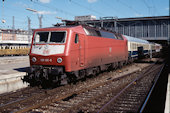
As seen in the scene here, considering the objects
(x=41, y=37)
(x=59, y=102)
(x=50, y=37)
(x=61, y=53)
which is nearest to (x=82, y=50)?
(x=61, y=53)

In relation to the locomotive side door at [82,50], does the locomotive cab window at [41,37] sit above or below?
above

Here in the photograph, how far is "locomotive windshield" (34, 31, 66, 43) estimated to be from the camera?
9.69 m

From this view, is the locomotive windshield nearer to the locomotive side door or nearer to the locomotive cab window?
the locomotive cab window

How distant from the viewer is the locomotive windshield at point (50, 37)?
969 centimetres

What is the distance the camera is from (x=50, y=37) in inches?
391

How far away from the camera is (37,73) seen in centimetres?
946

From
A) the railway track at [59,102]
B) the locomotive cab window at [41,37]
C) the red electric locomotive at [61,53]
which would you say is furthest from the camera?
the locomotive cab window at [41,37]

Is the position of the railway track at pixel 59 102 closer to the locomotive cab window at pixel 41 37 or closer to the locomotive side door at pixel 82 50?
the locomotive side door at pixel 82 50

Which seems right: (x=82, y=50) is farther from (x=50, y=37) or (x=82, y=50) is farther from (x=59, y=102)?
(x=59, y=102)

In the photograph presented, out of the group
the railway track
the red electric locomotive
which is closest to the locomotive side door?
the red electric locomotive

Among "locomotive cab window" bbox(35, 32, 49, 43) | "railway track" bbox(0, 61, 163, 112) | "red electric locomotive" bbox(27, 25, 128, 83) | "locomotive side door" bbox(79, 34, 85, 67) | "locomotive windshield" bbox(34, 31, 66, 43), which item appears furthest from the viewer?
"locomotive side door" bbox(79, 34, 85, 67)

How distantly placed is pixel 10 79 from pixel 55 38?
3279 millimetres

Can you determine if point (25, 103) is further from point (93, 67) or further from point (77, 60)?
point (93, 67)

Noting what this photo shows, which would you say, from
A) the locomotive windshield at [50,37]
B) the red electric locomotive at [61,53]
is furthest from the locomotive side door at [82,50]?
the locomotive windshield at [50,37]
